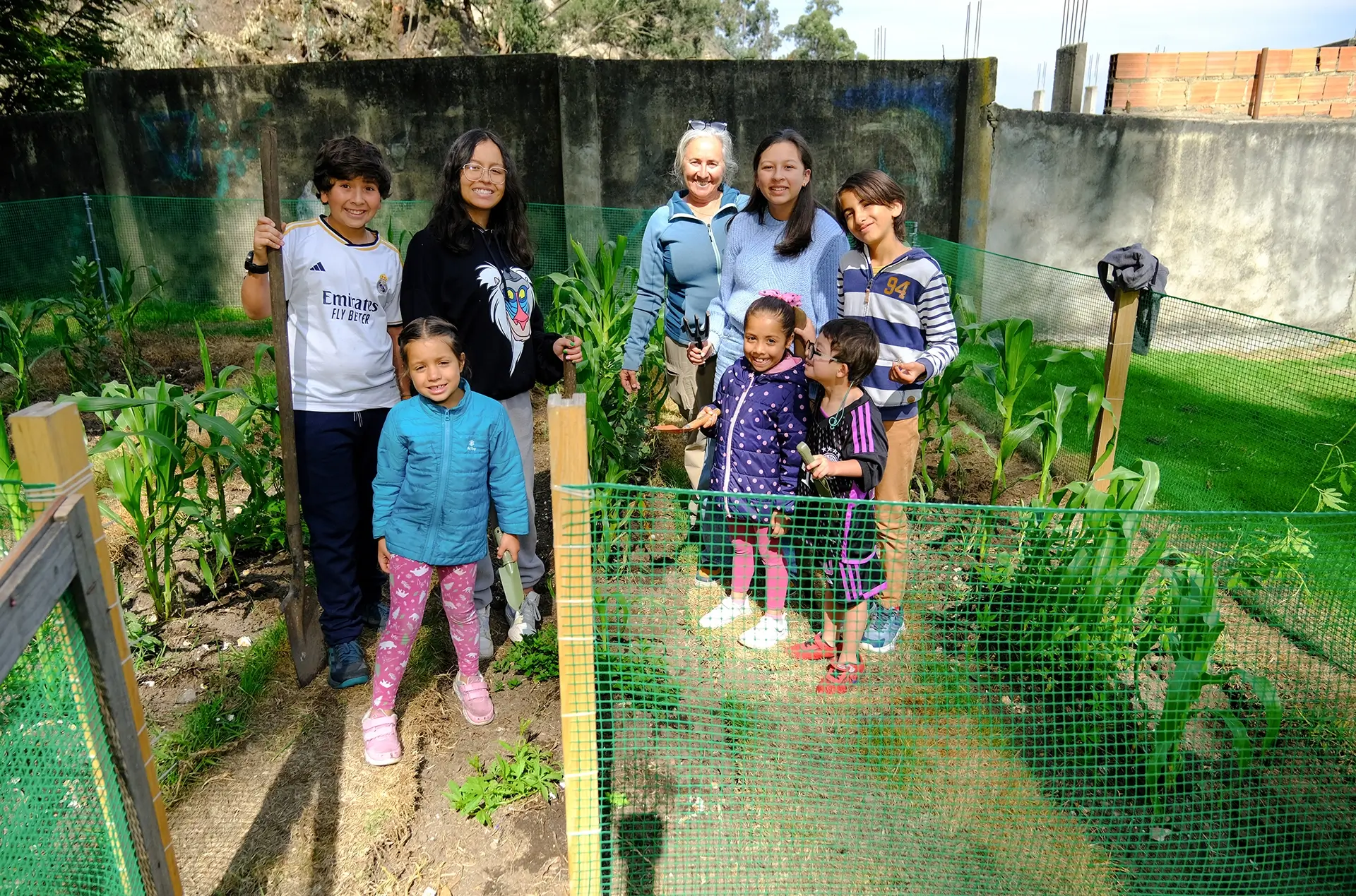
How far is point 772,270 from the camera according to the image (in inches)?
120

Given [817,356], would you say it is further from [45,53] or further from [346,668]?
[45,53]

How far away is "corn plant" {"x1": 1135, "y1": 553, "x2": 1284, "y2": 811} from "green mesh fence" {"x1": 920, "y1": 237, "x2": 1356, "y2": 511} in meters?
1.33

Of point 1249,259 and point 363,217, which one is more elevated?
point 363,217

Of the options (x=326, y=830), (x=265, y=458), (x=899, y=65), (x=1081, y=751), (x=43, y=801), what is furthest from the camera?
(x=899, y=65)

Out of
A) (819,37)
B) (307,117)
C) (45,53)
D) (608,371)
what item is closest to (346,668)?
(608,371)

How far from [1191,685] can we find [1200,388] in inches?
167

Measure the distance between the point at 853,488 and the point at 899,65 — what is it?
5.57m

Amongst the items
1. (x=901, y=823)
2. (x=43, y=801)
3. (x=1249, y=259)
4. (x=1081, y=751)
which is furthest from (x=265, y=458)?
(x=1249, y=259)

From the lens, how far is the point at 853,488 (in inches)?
110

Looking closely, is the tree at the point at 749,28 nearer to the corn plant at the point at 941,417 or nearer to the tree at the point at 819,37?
the tree at the point at 819,37

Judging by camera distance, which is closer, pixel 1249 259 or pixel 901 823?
pixel 901 823

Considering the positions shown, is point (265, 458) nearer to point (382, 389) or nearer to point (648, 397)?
point (382, 389)

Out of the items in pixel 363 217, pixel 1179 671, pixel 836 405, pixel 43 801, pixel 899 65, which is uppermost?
pixel 899 65

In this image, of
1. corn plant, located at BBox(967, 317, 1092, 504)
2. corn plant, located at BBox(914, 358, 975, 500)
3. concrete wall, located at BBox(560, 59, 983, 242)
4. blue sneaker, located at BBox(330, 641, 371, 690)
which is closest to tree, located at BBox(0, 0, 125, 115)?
concrete wall, located at BBox(560, 59, 983, 242)
